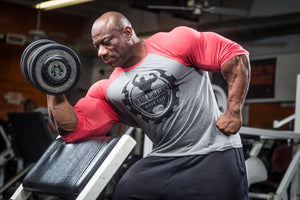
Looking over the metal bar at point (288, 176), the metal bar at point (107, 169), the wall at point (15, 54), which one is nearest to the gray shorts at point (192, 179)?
the metal bar at point (107, 169)

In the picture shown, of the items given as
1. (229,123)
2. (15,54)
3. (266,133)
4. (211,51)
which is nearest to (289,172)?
(266,133)

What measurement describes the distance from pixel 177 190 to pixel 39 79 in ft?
2.03

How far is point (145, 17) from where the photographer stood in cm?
960

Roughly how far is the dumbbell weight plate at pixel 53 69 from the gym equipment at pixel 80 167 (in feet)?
0.78

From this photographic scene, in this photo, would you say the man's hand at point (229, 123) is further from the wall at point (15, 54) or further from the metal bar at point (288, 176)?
the wall at point (15, 54)

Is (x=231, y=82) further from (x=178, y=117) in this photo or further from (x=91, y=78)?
(x=91, y=78)

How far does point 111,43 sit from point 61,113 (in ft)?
1.04

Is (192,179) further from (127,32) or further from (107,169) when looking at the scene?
(127,32)

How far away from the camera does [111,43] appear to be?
1.47 meters

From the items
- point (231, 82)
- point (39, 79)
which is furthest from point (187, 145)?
point (39, 79)

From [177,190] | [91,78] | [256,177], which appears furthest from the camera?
[91,78]

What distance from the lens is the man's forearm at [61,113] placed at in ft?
4.99

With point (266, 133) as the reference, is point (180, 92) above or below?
Answer: above

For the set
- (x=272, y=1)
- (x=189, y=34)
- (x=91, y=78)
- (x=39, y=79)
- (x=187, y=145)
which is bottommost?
(x=91, y=78)
